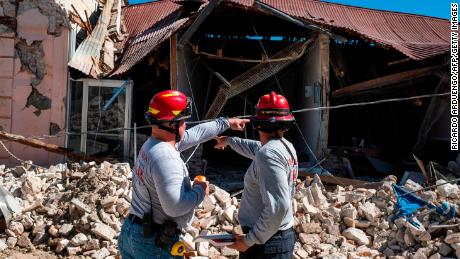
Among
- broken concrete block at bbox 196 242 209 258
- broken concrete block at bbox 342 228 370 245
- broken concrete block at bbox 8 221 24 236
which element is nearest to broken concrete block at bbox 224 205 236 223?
broken concrete block at bbox 196 242 209 258

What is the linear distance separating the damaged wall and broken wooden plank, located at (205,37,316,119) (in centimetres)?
320

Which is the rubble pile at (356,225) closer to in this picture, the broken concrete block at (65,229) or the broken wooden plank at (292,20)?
the broken concrete block at (65,229)

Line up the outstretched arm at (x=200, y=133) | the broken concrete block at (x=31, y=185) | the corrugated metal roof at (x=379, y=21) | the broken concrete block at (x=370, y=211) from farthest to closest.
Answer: the corrugated metal roof at (x=379, y=21)
the broken concrete block at (x=31, y=185)
the broken concrete block at (x=370, y=211)
the outstretched arm at (x=200, y=133)

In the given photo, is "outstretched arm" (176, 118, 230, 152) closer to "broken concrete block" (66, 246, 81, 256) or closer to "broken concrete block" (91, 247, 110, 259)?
"broken concrete block" (91, 247, 110, 259)

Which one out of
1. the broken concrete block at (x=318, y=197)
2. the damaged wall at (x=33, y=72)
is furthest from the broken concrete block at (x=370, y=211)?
the damaged wall at (x=33, y=72)

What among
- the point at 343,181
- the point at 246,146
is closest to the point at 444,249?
the point at 343,181

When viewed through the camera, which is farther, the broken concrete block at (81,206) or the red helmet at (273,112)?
the broken concrete block at (81,206)

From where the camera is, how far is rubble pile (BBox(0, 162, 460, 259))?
527cm

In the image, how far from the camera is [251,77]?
29.1 feet

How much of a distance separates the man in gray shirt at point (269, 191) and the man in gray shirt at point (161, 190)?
339 millimetres

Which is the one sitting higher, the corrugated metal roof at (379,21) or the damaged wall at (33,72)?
the corrugated metal roof at (379,21)

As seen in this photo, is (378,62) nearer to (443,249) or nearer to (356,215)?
(356,215)

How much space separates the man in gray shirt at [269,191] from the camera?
8.12 ft

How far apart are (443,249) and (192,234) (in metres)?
3.01
